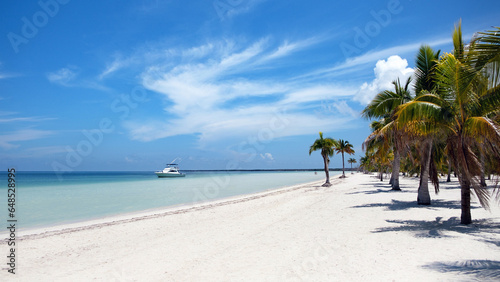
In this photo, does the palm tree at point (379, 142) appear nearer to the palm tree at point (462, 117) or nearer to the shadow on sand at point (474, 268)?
the palm tree at point (462, 117)

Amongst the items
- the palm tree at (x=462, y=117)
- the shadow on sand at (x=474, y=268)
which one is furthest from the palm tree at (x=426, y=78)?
the shadow on sand at (x=474, y=268)

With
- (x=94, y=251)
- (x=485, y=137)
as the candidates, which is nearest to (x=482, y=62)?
(x=485, y=137)

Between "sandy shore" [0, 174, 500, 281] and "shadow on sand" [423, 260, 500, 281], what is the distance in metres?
0.01

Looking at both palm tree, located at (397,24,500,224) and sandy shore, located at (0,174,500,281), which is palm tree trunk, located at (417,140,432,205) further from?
palm tree, located at (397,24,500,224)

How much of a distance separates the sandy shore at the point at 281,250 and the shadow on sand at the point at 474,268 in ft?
0.05

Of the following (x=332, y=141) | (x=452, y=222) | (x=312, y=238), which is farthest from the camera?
(x=332, y=141)

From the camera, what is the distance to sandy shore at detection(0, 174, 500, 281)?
17.5 ft

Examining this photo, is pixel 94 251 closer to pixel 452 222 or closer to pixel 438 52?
pixel 452 222

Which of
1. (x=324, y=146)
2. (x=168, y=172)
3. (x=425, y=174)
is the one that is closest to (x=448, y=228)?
(x=425, y=174)

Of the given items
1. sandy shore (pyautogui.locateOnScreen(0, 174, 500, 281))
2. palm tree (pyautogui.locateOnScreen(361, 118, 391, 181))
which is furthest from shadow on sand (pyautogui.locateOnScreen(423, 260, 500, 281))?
palm tree (pyautogui.locateOnScreen(361, 118, 391, 181))

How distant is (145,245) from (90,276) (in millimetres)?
2567

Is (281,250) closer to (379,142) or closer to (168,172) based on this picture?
(379,142)

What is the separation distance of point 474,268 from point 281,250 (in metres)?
3.74

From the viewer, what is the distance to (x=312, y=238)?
7992mm
